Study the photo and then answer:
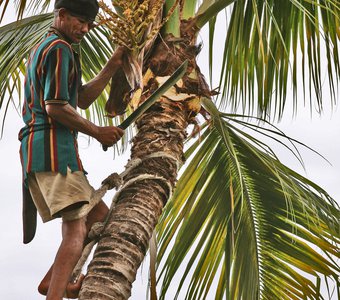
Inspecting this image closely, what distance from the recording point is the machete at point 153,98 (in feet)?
14.1

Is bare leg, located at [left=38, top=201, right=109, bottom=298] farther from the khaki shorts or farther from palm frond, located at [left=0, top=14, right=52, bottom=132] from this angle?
palm frond, located at [left=0, top=14, right=52, bottom=132]

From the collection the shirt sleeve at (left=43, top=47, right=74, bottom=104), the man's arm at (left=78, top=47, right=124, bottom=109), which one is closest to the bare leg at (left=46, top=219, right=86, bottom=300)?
the shirt sleeve at (left=43, top=47, right=74, bottom=104)

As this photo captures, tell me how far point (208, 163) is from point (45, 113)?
2261 millimetres

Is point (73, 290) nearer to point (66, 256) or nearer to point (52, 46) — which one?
point (66, 256)

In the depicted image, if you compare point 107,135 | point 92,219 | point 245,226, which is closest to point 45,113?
point 107,135

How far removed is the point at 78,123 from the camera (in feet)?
13.3

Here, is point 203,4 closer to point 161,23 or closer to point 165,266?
point 161,23

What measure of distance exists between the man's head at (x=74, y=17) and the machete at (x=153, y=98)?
1.50 ft

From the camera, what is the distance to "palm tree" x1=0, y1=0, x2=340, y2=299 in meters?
4.38

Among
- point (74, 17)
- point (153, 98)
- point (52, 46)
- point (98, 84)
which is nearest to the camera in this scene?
point (52, 46)

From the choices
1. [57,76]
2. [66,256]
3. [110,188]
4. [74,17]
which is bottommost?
[66,256]

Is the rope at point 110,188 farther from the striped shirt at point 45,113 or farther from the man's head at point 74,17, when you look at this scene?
the man's head at point 74,17

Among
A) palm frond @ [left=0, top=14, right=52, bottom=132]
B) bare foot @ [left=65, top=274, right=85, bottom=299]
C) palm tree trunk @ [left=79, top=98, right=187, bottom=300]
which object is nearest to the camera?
palm tree trunk @ [left=79, top=98, right=187, bottom=300]

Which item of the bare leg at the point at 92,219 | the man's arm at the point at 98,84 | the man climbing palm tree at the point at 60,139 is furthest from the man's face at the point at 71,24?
the bare leg at the point at 92,219
